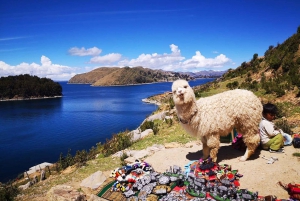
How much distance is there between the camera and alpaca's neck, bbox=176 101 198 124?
632cm

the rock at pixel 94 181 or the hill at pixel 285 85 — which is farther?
the hill at pixel 285 85

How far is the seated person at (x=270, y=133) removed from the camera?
268 inches

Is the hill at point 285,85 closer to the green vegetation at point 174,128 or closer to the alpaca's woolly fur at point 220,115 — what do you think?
the green vegetation at point 174,128

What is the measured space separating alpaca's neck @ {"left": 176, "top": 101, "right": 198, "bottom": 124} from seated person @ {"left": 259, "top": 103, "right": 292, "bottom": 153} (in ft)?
7.67

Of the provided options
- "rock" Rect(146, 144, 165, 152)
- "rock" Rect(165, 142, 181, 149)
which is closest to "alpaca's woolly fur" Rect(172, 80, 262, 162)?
"rock" Rect(165, 142, 181, 149)

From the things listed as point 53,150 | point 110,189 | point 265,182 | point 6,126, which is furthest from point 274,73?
point 6,126

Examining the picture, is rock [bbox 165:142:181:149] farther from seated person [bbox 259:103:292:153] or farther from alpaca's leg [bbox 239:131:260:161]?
seated person [bbox 259:103:292:153]

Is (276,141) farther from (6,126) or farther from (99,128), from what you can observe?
(6,126)

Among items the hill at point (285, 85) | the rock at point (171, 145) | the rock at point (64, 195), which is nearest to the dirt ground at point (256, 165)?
the rock at point (171, 145)

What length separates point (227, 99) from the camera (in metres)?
6.42

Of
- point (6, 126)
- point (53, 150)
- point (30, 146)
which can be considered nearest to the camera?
point (53, 150)

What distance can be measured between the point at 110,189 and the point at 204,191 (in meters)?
2.56

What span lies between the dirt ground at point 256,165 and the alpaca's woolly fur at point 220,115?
495mm

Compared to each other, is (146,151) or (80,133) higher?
(146,151)
